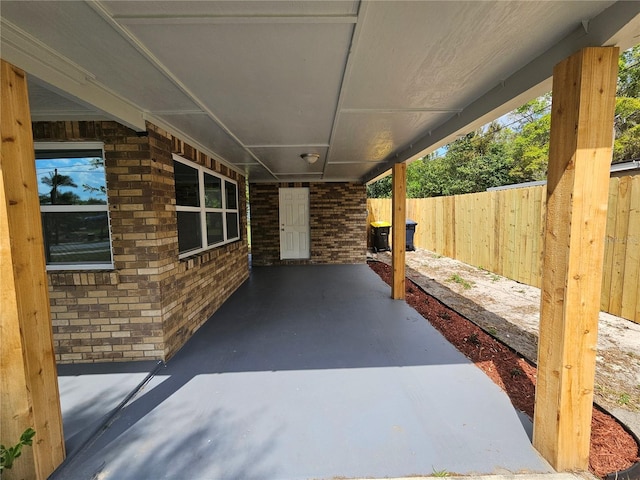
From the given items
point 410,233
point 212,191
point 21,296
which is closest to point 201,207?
point 212,191

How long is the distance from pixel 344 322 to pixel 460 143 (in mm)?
18501

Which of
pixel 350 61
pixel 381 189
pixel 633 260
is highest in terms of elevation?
pixel 381 189

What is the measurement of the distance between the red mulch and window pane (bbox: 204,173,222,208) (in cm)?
368

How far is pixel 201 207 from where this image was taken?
13.2ft

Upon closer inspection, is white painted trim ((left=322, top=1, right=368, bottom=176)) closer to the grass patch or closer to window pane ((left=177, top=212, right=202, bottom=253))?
window pane ((left=177, top=212, right=202, bottom=253))

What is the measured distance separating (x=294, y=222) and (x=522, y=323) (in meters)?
5.85

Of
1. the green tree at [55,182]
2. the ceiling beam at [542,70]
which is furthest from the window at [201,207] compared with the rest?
the ceiling beam at [542,70]

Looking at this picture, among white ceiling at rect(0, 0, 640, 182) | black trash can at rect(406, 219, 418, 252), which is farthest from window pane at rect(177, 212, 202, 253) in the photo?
black trash can at rect(406, 219, 418, 252)

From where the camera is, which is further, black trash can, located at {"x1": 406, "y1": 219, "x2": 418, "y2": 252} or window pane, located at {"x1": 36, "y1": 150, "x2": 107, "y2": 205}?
black trash can, located at {"x1": 406, "y1": 219, "x2": 418, "y2": 252}

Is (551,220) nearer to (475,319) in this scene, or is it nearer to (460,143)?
(475,319)

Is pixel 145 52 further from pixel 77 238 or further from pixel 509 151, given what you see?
pixel 509 151

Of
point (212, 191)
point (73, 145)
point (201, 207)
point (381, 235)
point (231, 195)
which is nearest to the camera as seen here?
point (73, 145)

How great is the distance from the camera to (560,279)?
1547 millimetres

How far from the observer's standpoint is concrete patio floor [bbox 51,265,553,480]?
1.67 m
